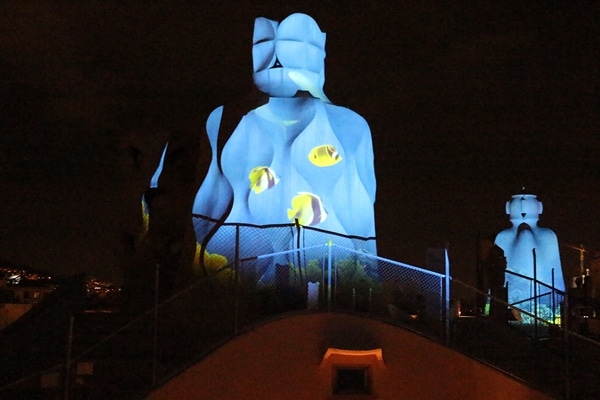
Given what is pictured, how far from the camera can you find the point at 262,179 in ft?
66.4

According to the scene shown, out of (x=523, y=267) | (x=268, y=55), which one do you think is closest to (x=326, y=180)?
(x=268, y=55)

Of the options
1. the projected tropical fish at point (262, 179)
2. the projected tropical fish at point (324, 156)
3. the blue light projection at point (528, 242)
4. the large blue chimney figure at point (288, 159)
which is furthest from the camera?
the blue light projection at point (528, 242)

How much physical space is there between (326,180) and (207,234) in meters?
4.31

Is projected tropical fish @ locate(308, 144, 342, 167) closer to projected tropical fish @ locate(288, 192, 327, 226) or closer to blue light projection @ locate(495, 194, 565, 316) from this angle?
projected tropical fish @ locate(288, 192, 327, 226)

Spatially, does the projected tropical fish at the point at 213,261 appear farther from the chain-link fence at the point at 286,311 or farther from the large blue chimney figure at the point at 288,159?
the chain-link fence at the point at 286,311

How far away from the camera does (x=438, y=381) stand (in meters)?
12.2

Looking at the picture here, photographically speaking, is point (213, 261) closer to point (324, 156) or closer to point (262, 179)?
point (262, 179)

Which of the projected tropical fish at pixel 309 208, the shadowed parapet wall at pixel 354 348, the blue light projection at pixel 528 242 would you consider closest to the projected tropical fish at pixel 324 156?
the projected tropical fish at pixel 309 208

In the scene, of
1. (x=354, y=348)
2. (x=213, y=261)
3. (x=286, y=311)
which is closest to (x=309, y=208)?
(x=213, y=261)

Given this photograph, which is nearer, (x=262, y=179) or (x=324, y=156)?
(x=262, y=179)

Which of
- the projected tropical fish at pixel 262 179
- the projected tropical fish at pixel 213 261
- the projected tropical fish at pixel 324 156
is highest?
the projected tropical fish at pixel 324 156

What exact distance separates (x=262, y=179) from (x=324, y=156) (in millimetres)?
1878

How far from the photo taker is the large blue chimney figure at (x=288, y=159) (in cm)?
1930

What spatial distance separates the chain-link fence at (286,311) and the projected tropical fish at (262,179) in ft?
8.87
